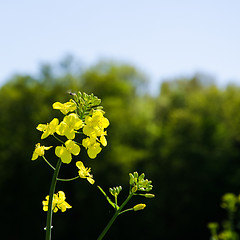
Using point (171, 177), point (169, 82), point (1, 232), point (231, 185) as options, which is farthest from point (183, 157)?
point (169, 82)

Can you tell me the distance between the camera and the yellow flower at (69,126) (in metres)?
1.65

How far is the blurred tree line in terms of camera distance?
2019 cm

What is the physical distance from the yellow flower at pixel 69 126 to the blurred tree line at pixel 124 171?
18.0 m

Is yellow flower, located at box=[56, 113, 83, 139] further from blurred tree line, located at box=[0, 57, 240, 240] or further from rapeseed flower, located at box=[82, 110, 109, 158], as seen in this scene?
blurred tree line, located at box=[0, 57, 240, 240]

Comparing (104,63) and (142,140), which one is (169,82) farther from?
(142,140)

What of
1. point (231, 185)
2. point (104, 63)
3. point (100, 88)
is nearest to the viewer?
point (231, 185)

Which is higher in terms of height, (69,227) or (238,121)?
(238,121)

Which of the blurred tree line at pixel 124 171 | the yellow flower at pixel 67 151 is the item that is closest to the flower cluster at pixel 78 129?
the yellow flower at pixel 67 151

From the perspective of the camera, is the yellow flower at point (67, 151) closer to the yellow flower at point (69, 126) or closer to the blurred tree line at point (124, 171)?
the yellow flower at point (69, 126)

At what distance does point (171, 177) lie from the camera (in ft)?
69.3

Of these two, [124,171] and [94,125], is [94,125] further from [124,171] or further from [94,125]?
[124,171]

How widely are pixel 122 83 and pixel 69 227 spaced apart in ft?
31.1

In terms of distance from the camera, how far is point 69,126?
1.66 metres

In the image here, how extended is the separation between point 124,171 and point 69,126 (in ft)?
61.8
